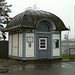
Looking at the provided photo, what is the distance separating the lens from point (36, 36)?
20.1 m

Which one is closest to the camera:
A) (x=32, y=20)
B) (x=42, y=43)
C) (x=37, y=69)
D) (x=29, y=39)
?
(x=37, y=69)

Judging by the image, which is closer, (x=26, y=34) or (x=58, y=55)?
(x=26, y=34)

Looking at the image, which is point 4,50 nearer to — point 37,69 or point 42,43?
point 42,43

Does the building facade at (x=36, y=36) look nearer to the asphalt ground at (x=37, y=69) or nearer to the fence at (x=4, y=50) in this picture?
the fence at (x=4, y=50)

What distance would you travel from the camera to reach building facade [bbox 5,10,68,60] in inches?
→ 763

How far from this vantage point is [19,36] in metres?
20.4

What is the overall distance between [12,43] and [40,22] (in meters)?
4.59

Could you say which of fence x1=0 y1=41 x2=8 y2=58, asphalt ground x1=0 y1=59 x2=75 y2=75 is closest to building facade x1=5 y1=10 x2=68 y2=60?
fence x1=0 y1=41 x2=8 y2=58

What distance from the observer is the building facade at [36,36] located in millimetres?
19391

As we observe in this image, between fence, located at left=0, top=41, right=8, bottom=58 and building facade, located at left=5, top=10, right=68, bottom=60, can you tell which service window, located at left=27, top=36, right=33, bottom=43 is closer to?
building facade, located at left=5, top=10, right=68, bottom=60

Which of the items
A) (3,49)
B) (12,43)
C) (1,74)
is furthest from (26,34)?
(1,74)

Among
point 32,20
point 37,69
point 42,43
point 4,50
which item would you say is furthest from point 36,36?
point 37,69

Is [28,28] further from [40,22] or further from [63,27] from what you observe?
[63,27]

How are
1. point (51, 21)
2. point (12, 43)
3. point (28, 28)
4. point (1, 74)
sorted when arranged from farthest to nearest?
1. point (12, 43)
2. point (51, 21)
3. point (28, 28)
4. point (1, 74)
